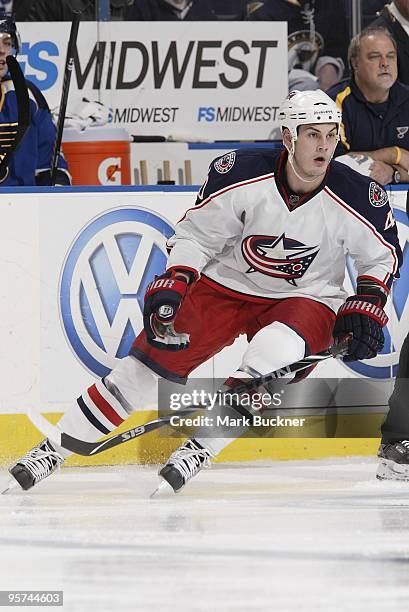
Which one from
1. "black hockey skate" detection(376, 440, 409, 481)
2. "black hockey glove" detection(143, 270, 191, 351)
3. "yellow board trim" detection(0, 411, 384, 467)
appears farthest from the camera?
"yellow board trim" detection(0, 411, 384, 467)

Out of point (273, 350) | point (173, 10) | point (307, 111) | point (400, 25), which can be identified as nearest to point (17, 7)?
point (173, 10)

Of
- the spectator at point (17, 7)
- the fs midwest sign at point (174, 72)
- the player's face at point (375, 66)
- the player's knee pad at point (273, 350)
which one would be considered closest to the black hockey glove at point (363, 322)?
the player's knee pad at point (273, 350)

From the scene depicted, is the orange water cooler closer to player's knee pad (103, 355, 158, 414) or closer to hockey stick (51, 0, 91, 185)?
hockey stick (51, 0, 91, 185)

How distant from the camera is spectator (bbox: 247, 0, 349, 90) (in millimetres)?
5211

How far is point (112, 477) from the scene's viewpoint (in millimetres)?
3758

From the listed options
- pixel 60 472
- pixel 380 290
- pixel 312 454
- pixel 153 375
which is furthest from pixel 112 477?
pixel 380 290

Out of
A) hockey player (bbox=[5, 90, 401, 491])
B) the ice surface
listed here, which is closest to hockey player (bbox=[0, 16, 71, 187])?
hockey player (bbox=[5, 90, 401, 491])

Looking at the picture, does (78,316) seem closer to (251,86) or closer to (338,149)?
(338,149)

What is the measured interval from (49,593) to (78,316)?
6.01 ft

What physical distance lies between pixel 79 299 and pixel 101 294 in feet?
0.24

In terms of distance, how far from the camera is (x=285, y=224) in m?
3.53

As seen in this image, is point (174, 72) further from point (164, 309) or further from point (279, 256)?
point (164, 309)

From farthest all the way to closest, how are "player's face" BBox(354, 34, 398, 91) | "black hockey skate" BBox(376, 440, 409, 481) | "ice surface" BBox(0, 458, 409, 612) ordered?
"player's face" BBox(354, 34, 398, 91)
"black hockey skate" BBox(376, 440, 409, 481)
"ice surface" BBox(0, 458, 409, 612)

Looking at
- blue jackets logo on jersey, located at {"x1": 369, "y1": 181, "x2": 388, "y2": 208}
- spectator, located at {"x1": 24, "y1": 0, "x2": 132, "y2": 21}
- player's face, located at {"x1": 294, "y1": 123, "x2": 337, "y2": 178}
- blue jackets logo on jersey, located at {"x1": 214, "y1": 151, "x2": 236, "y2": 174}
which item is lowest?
blue jackets logo on jersey, located at {"x1": 369, "y1": 181, "x2": 388, "y2": 208}
